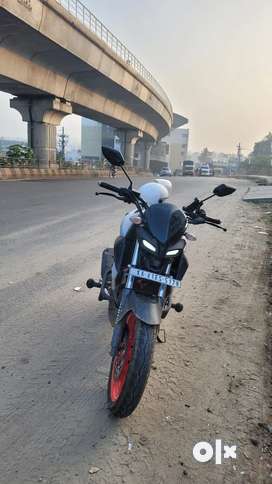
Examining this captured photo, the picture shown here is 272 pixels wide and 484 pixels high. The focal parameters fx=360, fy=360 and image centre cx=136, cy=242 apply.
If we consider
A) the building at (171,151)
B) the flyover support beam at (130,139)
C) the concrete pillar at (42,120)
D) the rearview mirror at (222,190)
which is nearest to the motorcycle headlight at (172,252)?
the rearview mirror at (222,190)

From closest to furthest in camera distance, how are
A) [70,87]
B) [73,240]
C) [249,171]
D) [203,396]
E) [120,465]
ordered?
[120,465], [203,396], [73,240], [70,87], [249,171]

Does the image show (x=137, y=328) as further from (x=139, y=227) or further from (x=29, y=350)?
(x=29, y=350)

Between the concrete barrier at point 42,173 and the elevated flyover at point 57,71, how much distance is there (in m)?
1.22

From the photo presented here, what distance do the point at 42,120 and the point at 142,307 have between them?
2581cm

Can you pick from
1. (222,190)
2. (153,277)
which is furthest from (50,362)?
(222,190)

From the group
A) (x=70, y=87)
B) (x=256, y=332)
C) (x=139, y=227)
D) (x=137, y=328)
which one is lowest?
(x=256, y=332)

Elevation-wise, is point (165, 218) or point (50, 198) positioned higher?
point (165, 218)

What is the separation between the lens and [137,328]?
2191 millimetres

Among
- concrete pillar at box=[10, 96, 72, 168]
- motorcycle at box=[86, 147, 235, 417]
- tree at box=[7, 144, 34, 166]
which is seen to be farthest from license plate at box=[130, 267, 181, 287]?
concrete pillar at box=[10, 96, 72, 168]

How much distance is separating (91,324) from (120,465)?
1.74m

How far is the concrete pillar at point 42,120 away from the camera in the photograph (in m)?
25.0

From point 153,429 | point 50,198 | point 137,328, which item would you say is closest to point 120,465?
point 153,429

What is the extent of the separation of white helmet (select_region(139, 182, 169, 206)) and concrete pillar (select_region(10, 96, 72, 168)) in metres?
24.3

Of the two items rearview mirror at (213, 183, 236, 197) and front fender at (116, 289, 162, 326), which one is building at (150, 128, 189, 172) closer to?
rearview mirror at (213, 183, 236, 197)
